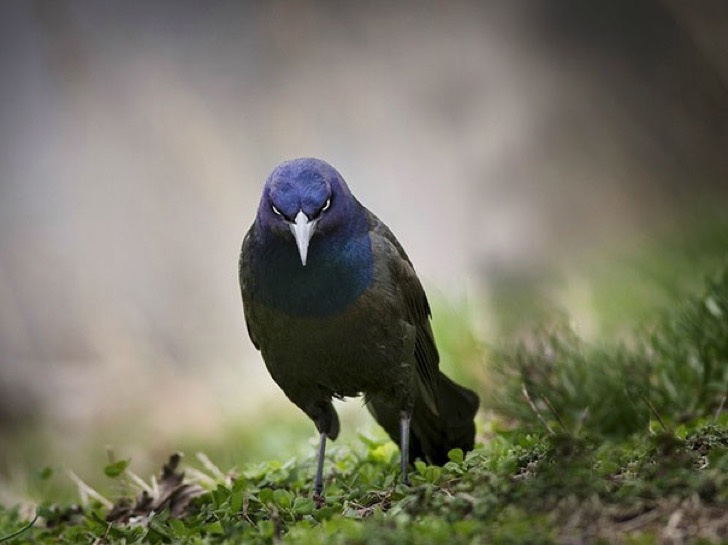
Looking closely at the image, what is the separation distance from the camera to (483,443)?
205 inches

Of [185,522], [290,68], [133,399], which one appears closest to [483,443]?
[185,522]

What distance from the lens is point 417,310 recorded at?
4.71m

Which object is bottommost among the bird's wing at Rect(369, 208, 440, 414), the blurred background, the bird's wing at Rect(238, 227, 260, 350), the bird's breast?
the bird's wing at Rect(369, 208, 440, 414)

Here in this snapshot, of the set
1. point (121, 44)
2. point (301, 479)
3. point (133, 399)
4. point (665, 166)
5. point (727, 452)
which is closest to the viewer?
point (727, 452)

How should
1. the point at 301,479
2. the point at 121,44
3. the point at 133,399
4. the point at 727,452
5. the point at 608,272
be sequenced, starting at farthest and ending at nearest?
the point at 121,44 < the point at 133,399 < the point at 608,272 < the point at 301,479 < the point at 727,452

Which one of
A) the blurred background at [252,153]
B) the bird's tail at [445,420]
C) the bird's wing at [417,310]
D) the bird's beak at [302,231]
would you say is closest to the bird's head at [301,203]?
the bird's beak at [302,231]

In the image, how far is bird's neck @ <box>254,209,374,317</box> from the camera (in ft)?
13.9

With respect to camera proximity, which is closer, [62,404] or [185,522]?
[185,522]

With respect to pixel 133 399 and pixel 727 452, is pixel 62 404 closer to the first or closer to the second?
pixel 133 399

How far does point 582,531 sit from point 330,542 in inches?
25.8

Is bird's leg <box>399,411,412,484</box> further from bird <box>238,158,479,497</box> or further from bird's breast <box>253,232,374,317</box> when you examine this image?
bird's breast <box>253,232,374,317</box>

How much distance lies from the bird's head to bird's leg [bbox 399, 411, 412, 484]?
2.89ft

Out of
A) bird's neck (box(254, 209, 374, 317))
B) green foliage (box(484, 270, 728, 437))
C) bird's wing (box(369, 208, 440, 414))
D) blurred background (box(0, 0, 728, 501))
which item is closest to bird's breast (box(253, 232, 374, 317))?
bird's neck (box(254, 209, 374, 317))

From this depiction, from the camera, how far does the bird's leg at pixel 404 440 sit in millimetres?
4488
